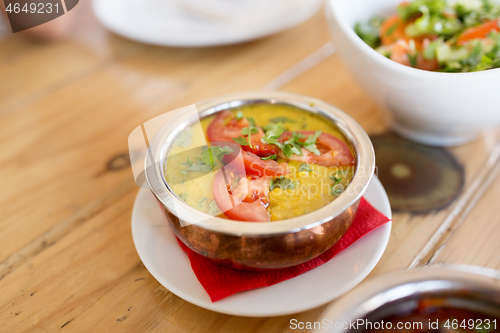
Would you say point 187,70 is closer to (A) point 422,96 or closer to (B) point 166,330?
(A) point 422,96

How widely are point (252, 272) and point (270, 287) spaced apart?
0.22 feet

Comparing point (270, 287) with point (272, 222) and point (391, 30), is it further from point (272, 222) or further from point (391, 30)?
point (391, 30)

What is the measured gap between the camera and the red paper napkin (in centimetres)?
102

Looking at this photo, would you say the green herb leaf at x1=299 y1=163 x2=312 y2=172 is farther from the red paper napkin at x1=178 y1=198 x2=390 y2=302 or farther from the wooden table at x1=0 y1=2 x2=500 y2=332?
the wooden table at x1=0 y1=2 x2=500 y2=332

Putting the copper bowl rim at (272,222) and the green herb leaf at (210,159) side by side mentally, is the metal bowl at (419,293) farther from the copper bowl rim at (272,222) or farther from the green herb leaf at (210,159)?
the green herb leaf at (210,159)

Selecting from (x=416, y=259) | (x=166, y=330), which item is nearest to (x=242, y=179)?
(x=166, y=330)

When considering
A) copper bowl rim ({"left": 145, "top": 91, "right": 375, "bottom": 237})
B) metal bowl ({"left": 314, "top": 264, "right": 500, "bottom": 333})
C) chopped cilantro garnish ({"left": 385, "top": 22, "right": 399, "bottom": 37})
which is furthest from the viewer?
chopped cilantro garnish ({"left": 385, "top": 22, "right": 399, "bottom": 37})

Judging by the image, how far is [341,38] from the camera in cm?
152

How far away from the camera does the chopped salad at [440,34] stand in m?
1.48

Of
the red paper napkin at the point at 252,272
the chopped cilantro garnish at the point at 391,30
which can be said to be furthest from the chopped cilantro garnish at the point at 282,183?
the chopped cilantro garnish at the point at 391,30

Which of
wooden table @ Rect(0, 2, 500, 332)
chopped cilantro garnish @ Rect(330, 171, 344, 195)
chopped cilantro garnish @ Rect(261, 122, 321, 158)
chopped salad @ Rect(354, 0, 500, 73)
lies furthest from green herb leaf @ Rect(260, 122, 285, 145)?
chopped salad @ Rect(354, 0, 500, 73)

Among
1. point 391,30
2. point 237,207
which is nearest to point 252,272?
point 237,207

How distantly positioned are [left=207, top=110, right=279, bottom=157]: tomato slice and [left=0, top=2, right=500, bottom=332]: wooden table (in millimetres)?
420

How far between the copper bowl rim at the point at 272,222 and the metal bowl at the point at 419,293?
24 cm
